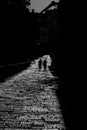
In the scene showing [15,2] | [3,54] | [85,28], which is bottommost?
[3,54]

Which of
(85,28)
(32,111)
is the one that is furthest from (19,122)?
(85,28)

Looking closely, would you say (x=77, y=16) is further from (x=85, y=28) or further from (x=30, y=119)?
(x=30, y=119)

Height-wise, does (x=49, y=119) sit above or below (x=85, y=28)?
below

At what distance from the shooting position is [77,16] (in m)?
26.9

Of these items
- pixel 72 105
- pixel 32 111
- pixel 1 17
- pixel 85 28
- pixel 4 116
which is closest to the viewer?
pixel 4 116

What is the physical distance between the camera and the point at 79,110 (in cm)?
929

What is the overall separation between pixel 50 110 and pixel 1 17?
36.3m

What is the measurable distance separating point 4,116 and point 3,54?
40.8 meters

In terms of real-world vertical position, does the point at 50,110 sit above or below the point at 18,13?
below

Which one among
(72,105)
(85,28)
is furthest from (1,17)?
(72,105)

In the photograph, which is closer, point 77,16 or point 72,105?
point 72,105

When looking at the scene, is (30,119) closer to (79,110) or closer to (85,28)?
(79,110)

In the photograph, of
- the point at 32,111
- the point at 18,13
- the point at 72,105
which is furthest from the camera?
the point at 18,13

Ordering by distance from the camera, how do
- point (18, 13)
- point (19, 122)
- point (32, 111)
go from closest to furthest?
1. point (19, 122)
2. point (32, 111)
3. point (18, 13)
